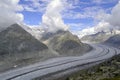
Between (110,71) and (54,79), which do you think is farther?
(54,79)

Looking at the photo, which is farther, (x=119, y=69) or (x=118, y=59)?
(x=118, y=59)

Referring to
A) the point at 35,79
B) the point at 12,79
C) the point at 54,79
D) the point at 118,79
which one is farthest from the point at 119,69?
the point at 12,79

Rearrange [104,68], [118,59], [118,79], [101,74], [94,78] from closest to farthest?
1. [118,79]
2. [94,78]
3. [101,74]
4. [104,68]
5. [118,59]

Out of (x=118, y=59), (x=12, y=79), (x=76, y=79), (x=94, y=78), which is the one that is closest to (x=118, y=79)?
(x=94, y=78)

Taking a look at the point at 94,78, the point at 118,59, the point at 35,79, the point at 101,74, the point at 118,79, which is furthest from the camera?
the point at 35,79

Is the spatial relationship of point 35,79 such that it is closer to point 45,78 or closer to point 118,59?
point 45,78

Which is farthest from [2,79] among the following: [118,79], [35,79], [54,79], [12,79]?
[118,79]

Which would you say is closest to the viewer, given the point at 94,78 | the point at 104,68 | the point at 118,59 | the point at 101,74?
the point at 94,78

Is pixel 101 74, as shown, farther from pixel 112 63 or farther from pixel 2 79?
pixel 2 79

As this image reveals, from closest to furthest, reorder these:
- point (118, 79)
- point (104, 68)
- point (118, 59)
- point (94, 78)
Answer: point (118, 79), point (94, 78), point (104, 68), point (118, 59)
